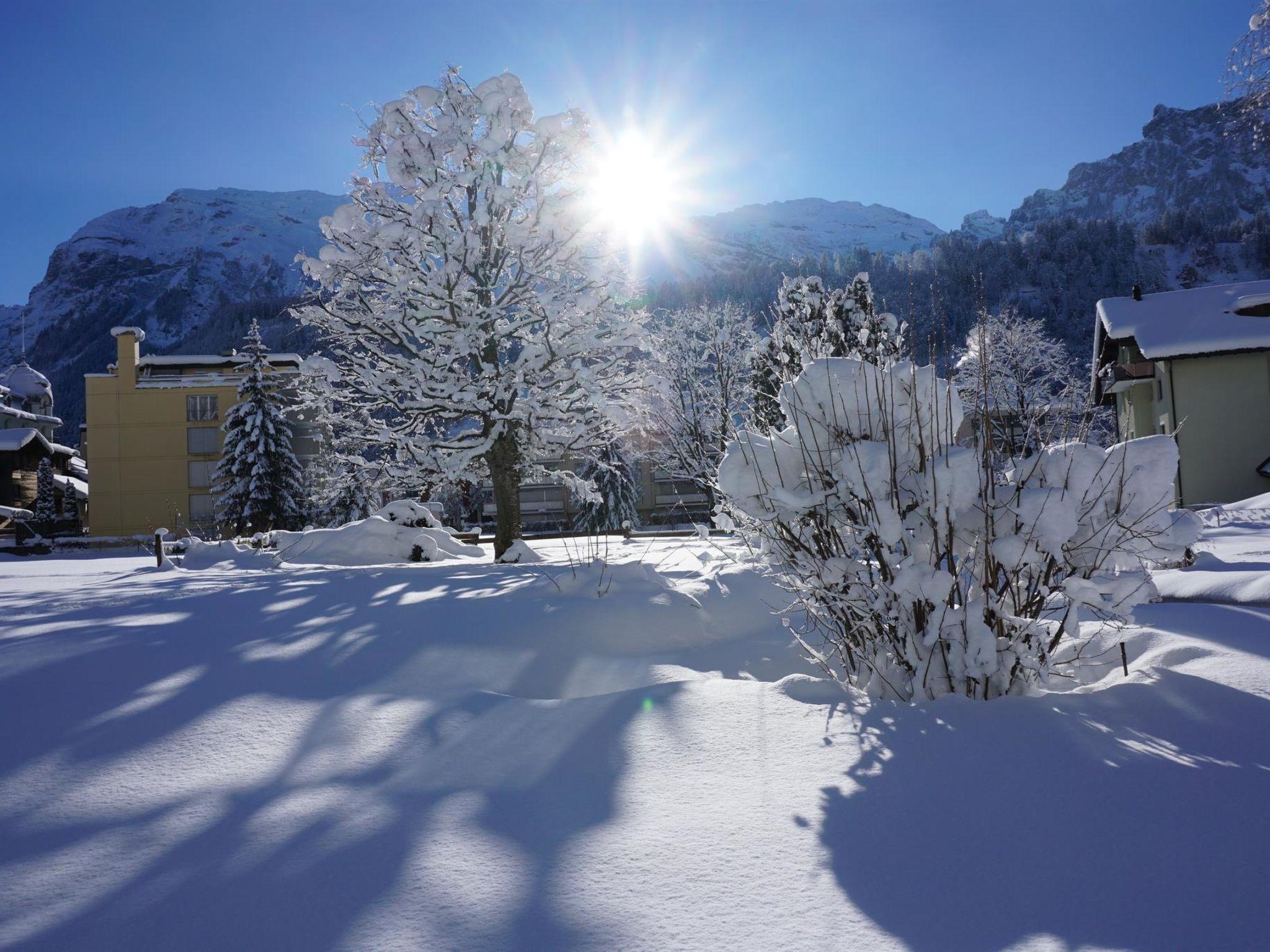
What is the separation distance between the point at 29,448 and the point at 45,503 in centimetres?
889

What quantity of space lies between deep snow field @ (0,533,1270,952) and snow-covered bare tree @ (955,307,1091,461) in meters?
1.07

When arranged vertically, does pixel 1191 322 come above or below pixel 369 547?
above

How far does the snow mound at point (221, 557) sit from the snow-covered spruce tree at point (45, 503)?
96.0 feet

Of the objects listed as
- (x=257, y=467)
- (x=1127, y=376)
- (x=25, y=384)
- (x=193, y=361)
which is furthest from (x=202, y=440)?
(x=1127, y=376)

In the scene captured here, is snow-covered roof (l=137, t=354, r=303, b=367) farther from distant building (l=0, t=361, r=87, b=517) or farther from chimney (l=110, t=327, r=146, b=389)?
distant building (l=0, t=361, r=87, b=517)

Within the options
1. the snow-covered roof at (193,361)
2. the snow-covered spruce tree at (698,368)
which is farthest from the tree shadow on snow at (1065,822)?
the snow-covered roof at (193,361)

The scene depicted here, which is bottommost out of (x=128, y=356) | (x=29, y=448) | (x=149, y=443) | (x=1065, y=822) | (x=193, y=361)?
(x=1065, y=822)

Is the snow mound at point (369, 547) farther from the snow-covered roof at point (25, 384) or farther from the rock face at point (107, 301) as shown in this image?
the rock face at point (107, 301)

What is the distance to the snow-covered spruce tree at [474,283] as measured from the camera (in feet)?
35.3

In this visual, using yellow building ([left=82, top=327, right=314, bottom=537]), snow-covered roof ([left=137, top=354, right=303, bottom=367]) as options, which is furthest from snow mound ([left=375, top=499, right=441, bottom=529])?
snow-covered roof ([left=137, top=354, right=303, bottom=367])

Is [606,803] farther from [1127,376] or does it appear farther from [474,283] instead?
[1127,376]

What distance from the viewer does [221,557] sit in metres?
12.0

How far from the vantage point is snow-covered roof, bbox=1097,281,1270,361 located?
1942 centimetres

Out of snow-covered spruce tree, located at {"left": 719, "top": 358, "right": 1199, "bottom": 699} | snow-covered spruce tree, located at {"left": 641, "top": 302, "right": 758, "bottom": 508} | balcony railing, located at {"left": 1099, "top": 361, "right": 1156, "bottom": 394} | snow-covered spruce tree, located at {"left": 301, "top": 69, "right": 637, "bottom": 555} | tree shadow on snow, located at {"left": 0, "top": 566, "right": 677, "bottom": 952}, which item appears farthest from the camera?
snow-covered spruce tree, located at {"left": 641, "top": 302, "right": 758, "bottom": 508}
